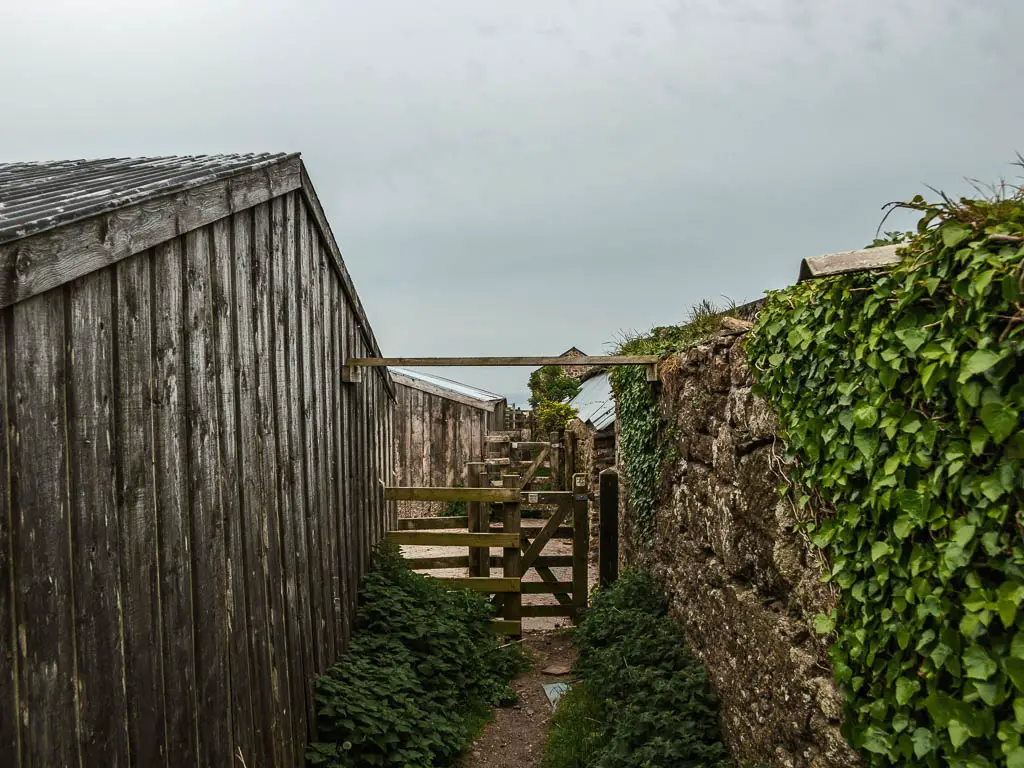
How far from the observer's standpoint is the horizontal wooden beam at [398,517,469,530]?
10.1 metres

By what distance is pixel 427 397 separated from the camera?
15.7m

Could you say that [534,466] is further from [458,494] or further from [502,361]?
[502,361]

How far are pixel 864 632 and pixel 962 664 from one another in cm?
60

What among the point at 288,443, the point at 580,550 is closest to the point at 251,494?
the point at 288,443

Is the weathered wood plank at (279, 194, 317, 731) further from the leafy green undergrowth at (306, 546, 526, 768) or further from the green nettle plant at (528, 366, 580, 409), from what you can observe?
the green nettle plant at (528, 366, 580, 409)

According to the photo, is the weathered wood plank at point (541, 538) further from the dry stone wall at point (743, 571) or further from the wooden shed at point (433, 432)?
the wooden shed at point (433, 432)

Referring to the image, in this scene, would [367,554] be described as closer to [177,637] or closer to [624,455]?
[624,455]

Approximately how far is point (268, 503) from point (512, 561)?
4.42 m

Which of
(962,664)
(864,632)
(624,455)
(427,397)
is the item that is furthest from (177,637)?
(427,397)

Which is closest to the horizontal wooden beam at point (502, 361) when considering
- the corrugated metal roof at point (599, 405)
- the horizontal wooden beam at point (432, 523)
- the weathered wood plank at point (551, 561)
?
the weathered wood plank at point (551, 561)

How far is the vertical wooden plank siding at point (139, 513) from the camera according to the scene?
→ 118 inches

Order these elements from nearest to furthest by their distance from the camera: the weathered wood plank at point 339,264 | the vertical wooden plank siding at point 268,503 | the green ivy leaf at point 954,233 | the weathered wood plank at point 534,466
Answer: the green ivy leaf at point 954,233
the vertical wooden plank siding at point 268,503
the weathered wood plank at point 339,264
the weathered wood plank at point 534,466

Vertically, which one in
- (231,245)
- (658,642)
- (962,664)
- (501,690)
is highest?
(231,245)

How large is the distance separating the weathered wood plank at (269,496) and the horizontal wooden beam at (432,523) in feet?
17.2
